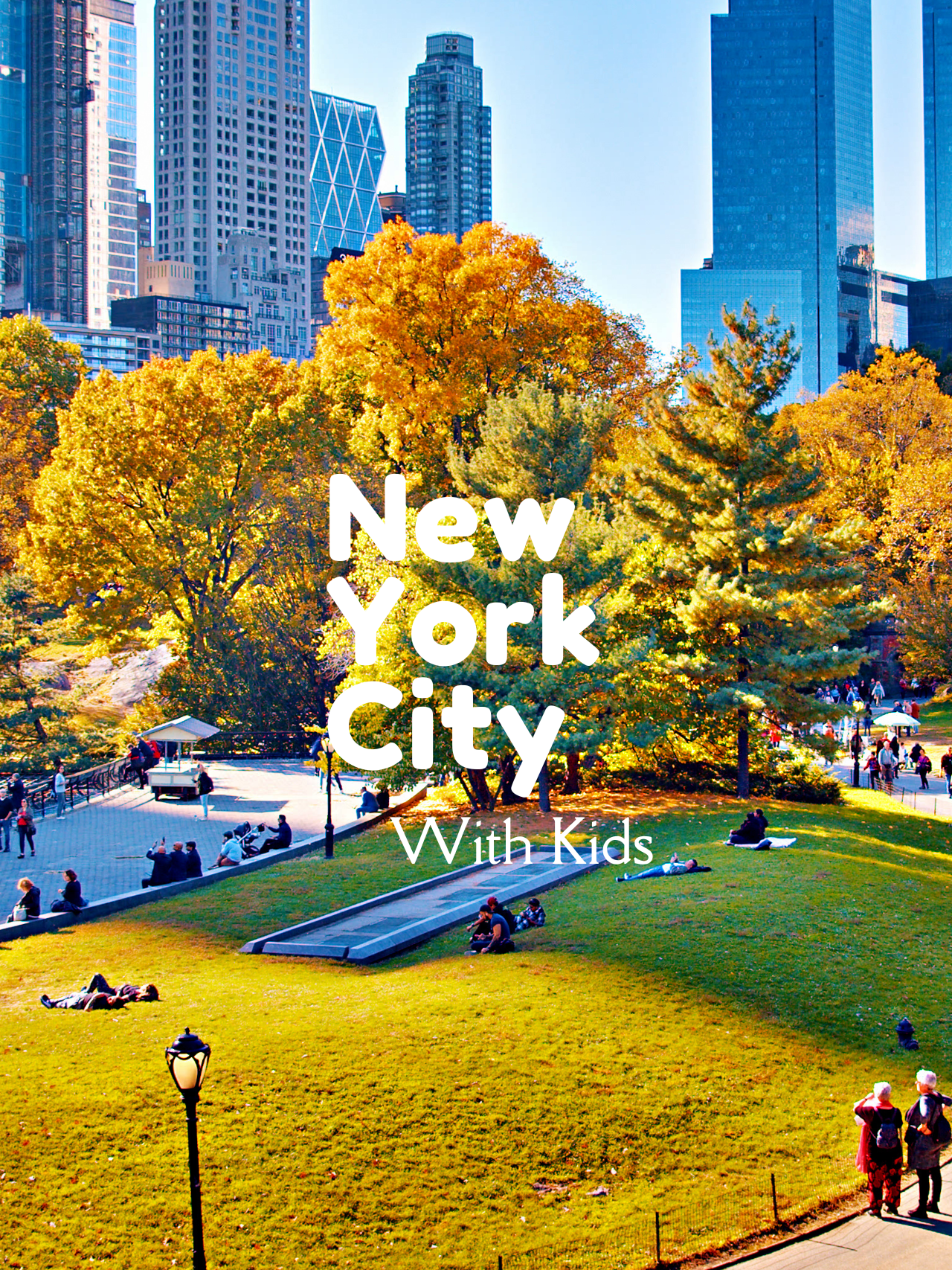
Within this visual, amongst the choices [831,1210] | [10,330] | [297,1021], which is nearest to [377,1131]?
[297,1021]

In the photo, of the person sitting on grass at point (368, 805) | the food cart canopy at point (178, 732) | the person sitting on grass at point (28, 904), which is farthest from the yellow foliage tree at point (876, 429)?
the person sitting on grass at point (28, 904)

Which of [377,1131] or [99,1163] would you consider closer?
[99,1163]

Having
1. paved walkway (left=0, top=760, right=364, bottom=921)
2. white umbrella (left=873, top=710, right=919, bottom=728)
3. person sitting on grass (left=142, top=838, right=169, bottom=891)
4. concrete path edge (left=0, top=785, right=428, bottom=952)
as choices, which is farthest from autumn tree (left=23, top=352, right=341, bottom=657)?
person sitting on grass (left=142, top=838, right=169, bottom=891)

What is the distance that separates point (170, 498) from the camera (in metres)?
52.8

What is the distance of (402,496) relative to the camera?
33.9 m

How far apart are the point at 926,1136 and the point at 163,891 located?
17272 millimetres

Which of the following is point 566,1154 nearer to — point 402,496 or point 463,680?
point 463,680

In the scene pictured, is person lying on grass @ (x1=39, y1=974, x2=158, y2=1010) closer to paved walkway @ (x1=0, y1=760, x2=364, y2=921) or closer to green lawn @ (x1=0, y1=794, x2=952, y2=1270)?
green lawn @ (x1=0, y1=794, x2=952, y2=1270)

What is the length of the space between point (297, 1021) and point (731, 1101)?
5.41 metres

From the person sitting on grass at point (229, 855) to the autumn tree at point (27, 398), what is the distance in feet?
129

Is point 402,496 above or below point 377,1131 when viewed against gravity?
above

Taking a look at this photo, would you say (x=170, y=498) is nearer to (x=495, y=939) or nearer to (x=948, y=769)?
(x=948, y=769)

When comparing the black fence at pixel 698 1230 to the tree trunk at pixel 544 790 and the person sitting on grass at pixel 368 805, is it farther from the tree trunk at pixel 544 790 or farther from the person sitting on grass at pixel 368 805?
the person sitting on grass at pixel 368 805

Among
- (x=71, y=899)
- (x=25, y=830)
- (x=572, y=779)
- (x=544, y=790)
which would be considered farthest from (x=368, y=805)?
(x=71, y=899)
